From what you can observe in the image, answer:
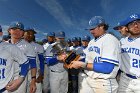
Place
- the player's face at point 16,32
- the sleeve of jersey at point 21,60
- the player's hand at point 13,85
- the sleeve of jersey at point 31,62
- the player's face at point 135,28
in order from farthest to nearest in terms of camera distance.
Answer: the sleeve of jersey at point 31,62, the player's face at point 16,32, the player's face at point 135,28, the sleeve of jersey at point 21,60, the player's hand at point 13,85

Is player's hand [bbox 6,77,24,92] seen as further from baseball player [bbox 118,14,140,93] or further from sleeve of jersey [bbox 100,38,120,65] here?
baseball player [bbox 118,14,140,93]

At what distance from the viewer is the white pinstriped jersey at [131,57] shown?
450 cm

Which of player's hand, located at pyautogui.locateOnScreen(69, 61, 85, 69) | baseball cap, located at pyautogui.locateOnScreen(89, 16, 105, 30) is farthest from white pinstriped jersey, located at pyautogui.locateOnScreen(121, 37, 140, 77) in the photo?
player's hand, located at pyautogui.locateOnScreen(69, 61, 85, 69)

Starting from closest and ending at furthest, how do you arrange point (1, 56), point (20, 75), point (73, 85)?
point (1, 56), point (20, 75), point (73, 85)

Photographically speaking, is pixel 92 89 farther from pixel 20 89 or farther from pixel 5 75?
pixel 5 75

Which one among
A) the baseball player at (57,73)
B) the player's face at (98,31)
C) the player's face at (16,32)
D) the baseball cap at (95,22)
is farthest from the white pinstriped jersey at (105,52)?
the baseball player at (57,73)

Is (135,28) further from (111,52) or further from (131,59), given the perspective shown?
(111,52)

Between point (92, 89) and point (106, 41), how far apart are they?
3.80 feet

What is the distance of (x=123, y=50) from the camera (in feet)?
15.7

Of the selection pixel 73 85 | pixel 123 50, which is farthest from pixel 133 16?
pixel 73 85

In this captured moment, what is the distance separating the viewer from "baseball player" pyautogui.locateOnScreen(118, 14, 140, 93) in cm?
452

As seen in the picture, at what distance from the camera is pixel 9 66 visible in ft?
13.6

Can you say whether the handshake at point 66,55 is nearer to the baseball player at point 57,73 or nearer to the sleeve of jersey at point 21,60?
the sleeve of jersey at point 21,60

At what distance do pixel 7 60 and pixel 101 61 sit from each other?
174cm
